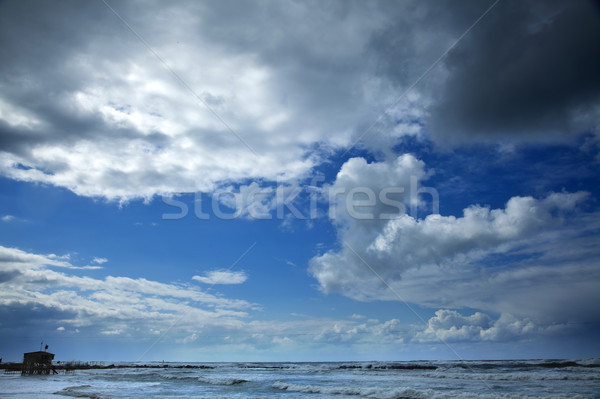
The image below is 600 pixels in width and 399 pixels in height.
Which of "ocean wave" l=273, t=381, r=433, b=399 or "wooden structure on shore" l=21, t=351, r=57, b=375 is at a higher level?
"ocean wave" l=273, t=381, r=433, b=399

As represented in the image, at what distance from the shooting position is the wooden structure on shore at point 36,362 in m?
64.3

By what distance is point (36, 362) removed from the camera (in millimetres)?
65562

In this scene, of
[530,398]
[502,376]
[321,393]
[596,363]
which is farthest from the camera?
[596,363]

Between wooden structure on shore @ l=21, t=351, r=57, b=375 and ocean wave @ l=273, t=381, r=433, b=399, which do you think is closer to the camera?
ocean wave @ l=273, t=381, r=433, b=399

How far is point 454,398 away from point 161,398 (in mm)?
21031

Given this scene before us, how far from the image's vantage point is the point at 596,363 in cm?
5703

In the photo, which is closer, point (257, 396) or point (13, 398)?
point (13, 398)

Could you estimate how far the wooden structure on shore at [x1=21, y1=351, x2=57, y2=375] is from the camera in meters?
64.3

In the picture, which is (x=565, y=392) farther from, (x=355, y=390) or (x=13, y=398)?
(x=13, y=398)

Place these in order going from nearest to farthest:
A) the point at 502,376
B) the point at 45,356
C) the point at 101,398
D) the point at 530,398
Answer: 1. the point at 530,398
2. the point at 101,398
3. the point at 502,376
4. the point at 45,356

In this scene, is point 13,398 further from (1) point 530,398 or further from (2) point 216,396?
(1) point 530,398

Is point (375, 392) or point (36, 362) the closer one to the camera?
point (375, 392)

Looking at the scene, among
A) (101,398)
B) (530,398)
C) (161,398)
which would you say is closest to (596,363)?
(530,398)

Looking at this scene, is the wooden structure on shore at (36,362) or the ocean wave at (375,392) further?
the wooden structure on shore at (36,362)
